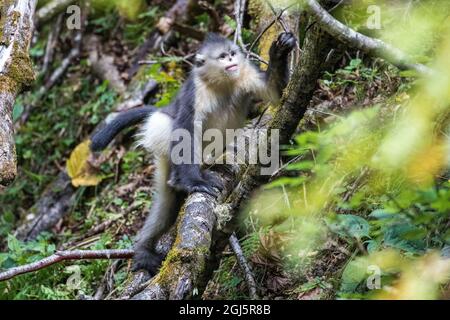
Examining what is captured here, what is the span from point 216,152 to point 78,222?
254 centimetres

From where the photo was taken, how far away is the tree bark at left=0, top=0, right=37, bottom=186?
3756mm

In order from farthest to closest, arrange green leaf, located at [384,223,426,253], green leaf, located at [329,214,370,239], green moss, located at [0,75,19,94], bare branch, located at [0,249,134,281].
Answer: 1. bare branch, located at [0,249,134,281]
2. green moss, located at [0,75,19,94]
3. green leaf, located at [329,214,370,239]
4. green leaf, located at [384,223,426,253]

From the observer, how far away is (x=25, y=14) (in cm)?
446

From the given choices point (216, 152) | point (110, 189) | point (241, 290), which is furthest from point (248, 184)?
point (110, 189)

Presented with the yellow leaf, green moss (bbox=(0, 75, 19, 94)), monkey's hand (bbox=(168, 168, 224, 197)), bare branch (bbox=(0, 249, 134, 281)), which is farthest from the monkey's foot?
the yellow leaf

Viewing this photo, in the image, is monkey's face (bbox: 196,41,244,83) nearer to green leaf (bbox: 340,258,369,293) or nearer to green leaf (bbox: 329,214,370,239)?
green leaf (bbox: 329,214,370,239)

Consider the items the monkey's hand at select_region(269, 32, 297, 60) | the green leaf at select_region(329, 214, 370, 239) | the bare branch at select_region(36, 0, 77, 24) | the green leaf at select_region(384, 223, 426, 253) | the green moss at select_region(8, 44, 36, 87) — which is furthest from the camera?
the bare branch at select_region(36, 0, 77, 24)

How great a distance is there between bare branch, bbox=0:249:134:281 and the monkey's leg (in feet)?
0.45

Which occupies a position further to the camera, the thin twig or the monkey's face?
the monkey's face

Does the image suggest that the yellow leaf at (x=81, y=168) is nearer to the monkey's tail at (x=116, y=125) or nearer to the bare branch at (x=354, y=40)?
the monkey's tail at (x=116, y=125)

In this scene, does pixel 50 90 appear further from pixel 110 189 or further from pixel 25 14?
pixel 25 14

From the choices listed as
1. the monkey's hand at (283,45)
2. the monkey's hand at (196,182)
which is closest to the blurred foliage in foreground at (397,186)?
the monkey's hand at (196,182)

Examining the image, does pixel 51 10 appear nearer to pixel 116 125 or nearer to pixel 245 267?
pixel 116 125
